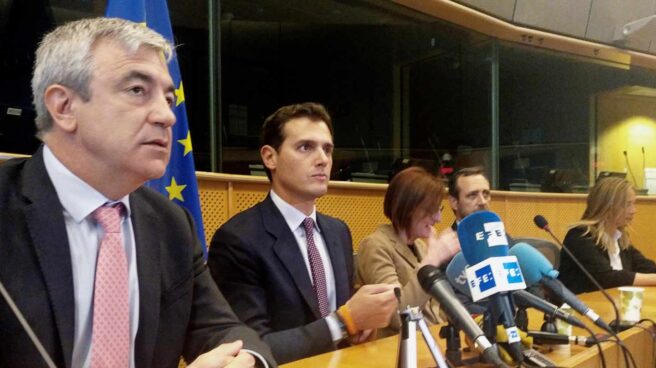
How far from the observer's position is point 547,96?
327 inches

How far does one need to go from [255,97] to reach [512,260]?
20.5 ft

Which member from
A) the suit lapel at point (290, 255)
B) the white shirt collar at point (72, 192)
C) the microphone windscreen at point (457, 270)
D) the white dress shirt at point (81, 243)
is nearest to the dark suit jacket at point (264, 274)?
the suit lapel at point (290, 255)

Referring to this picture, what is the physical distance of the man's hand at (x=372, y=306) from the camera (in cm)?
164

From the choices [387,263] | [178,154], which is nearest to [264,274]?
[387,263]

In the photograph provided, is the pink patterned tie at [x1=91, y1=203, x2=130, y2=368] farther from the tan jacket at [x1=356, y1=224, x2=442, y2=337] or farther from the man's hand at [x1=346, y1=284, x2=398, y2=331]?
the tan jacket at [x1=356, y1=224, x2=442, y2=337]

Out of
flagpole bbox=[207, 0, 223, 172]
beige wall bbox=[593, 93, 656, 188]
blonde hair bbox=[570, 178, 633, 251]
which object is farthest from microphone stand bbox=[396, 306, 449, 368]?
beige wall bbox=[593, 93, 656, 188]

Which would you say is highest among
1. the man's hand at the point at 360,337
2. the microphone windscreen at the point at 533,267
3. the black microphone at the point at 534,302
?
the microphone windscreen at the point at 533,267

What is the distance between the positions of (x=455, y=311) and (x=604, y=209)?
107 inches

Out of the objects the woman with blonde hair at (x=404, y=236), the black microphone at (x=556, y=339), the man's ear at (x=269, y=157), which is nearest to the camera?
the black microphone at (x=556, y=339)

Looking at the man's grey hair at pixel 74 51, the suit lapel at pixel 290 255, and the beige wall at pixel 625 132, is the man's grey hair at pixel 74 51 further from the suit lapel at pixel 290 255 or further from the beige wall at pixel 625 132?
the beige wall at pixel 625 132

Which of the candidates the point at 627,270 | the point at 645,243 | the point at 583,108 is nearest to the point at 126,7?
the point at 627,270

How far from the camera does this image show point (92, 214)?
1239 mm

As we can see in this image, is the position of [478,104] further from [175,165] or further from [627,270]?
[175,165]

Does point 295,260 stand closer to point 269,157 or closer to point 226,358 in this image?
point 269,157
